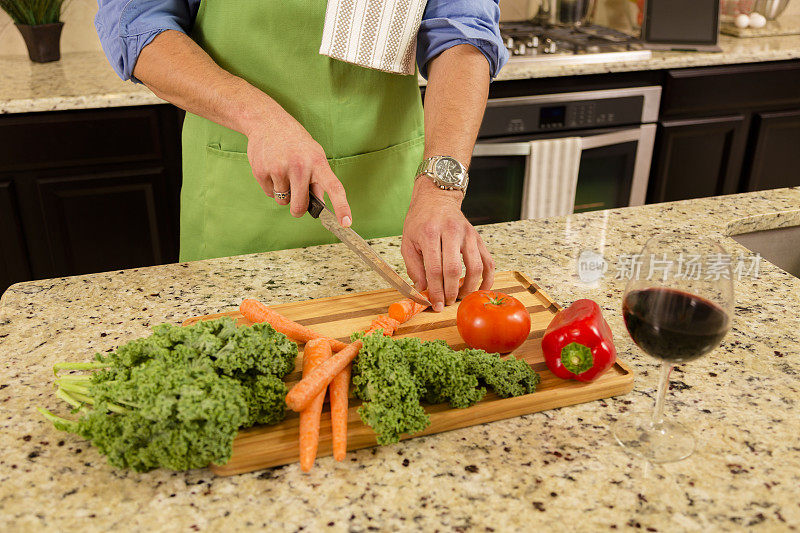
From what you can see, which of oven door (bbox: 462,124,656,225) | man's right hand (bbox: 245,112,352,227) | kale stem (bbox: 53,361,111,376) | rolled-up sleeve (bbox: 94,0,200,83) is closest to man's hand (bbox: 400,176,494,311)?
man's right hand (bbox: 245,112,352,227)

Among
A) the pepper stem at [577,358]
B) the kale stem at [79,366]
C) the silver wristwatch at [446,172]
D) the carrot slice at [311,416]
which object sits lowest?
the carrot slice at [311,416]

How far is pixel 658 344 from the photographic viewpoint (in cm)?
70

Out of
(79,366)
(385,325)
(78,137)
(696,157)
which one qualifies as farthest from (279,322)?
(696,157)

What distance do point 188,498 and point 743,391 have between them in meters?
0.66

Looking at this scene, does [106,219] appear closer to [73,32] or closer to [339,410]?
[73,32]

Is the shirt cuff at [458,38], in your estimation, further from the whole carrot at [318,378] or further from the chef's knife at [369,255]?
the whole carrot at [318,378]

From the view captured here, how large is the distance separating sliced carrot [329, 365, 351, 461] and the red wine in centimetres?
33

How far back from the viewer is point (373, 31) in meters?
1.28

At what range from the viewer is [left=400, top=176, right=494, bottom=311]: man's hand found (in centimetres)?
100

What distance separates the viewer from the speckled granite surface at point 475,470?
0.65 m

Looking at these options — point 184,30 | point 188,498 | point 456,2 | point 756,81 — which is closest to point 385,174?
point 456,2

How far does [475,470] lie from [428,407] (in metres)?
0.10

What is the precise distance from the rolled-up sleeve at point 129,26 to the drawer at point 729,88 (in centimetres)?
198

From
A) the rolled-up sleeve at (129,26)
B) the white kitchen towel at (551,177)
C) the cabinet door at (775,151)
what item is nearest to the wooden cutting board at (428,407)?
the rolled-up sleeve at (129,26)
